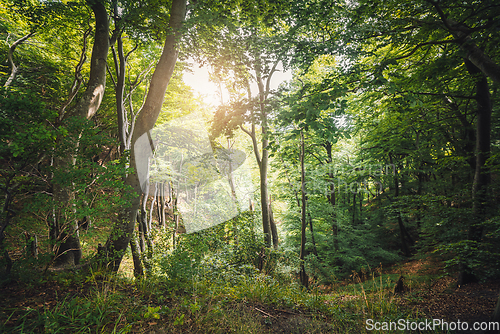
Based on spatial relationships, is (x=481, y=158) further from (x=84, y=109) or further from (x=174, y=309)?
(x=84, y=109)

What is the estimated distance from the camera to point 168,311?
9.87 feet

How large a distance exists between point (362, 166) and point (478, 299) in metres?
9.39

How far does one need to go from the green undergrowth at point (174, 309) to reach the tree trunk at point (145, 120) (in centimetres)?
63

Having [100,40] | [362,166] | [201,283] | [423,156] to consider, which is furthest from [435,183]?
[100,40]

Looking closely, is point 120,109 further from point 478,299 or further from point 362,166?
point 362,166

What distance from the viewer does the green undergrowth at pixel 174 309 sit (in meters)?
2.44

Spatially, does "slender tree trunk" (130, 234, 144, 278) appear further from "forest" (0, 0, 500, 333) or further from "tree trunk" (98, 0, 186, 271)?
"tree trunk" (98, 0, 186, 271)

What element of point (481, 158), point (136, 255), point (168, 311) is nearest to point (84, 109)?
point (136, 255)

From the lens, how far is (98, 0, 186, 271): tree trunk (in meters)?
4.17

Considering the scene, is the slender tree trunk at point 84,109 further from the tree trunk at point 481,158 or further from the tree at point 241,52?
the tree trunk at point 481,158

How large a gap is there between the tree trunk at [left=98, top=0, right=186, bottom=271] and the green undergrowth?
0.63 metres

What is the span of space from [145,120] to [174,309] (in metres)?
3.72

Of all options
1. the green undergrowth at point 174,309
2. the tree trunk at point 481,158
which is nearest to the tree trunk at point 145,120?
the green undergrowth at point 174,309

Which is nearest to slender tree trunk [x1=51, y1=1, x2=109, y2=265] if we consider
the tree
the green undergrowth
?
the green undergrowth
